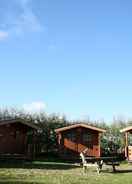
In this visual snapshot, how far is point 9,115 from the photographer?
4859cm

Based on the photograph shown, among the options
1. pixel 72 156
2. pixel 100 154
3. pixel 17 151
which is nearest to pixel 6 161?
pixel 17 151

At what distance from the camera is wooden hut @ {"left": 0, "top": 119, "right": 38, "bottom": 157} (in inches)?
1328

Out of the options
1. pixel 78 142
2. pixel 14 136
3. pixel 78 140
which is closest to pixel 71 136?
pixel 78 140

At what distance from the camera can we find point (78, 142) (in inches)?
1508

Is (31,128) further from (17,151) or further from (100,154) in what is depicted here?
(100,154)

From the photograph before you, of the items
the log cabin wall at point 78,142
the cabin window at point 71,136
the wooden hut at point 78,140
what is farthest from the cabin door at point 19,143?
the cabin window at point 71,136

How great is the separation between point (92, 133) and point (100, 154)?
6.69 feet

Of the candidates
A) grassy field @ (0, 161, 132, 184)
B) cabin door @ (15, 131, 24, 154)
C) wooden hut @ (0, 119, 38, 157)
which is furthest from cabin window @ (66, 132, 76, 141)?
grassy field @ (0, 161, 132, 184)

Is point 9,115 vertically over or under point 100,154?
over

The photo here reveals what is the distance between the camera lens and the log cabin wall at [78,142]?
38062 millimetres

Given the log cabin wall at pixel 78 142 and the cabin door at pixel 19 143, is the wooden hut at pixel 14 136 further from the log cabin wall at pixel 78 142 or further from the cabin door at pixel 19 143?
the log cabin wall at pixel 78 142

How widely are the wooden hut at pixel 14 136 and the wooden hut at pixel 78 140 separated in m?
3.83

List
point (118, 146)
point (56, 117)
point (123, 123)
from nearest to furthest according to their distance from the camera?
point (118, 146), point (56, 117), point (123, 123)

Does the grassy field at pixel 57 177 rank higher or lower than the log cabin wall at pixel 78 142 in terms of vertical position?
lower
